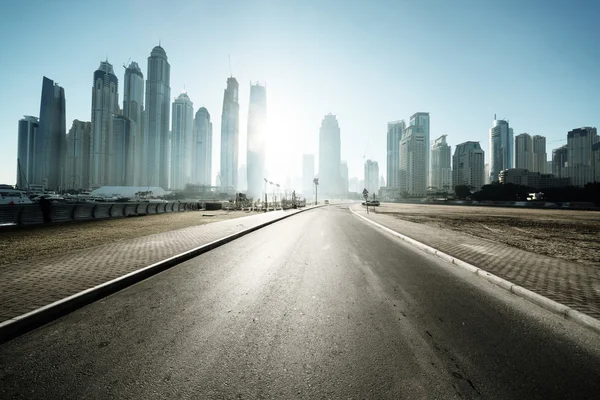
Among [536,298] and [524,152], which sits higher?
[524,152]

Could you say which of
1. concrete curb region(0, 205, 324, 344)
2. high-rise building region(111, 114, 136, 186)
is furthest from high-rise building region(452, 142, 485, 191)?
high-rise building region(111, 114, 136, 186)

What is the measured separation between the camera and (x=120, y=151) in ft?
558

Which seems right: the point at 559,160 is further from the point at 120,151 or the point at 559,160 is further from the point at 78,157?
the point at 78,157

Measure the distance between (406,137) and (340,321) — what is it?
8259 inches

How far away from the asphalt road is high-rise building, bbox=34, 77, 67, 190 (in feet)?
711

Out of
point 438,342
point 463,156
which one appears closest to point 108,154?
point 438,342

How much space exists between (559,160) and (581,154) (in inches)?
A: 1161

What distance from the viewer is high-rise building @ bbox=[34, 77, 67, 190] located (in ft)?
530

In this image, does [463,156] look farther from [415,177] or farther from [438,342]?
[438,342]

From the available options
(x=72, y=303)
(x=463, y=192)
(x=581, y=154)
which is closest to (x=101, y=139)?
(x=72, y=303)

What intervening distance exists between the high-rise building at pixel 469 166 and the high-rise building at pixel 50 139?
268 m

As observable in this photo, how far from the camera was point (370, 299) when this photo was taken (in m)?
4.28

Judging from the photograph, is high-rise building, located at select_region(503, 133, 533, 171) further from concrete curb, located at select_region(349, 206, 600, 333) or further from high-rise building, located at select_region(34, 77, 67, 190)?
high-rise building, located at select_region(34, 77, 67, 190)

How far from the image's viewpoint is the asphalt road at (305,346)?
2238mm
